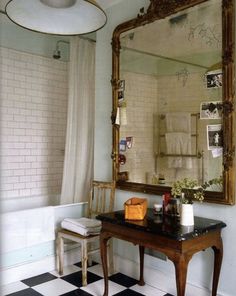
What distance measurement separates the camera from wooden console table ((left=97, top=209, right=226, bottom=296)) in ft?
6.10

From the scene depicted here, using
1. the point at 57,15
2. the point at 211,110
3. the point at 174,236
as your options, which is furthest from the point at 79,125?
the point at 174,236

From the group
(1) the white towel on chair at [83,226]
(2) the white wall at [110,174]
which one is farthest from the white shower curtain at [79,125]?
(1) the white towel on chair at [83,226]

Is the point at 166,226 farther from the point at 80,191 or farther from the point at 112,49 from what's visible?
the point at 112,49

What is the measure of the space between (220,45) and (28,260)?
93.0 inches

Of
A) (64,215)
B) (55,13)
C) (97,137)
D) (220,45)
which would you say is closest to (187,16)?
(220,45)

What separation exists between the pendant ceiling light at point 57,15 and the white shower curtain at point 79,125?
1484 millimetres

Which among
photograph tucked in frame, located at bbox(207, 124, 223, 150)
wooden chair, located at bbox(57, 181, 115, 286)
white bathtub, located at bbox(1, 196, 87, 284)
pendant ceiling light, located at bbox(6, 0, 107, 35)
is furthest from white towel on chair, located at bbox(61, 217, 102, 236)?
pendant ceiling light, located at bbox(6, 0, 107, 35)

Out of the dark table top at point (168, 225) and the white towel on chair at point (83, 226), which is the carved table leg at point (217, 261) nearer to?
the dark table top at point (168, 225)

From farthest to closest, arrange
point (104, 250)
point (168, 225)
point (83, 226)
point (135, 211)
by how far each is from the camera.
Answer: point (83, 226) → point (104, 250) → point (135, 211) → point (168, 225)

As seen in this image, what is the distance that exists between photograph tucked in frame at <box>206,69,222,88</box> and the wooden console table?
939mm

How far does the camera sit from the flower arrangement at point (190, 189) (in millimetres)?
2178

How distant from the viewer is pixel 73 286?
265 centimetres

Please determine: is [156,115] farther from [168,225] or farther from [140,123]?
[168,225]

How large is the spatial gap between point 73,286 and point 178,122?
1.60 metres
